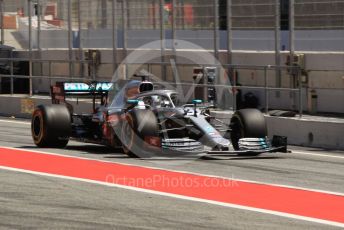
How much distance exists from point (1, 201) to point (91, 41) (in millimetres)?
18700

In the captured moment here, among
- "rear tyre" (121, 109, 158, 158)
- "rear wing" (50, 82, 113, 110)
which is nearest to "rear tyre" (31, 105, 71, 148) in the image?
"rear wing" (50, 82, 113, 110)

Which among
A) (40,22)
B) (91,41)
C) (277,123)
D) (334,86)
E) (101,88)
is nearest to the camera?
(101,88)

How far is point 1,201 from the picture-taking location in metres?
9.82

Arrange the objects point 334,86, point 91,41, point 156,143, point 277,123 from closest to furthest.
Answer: point 156,143 < point 277,123 < point 334,86 < point 91,41

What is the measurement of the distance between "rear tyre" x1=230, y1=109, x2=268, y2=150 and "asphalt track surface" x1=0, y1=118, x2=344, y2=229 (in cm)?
47

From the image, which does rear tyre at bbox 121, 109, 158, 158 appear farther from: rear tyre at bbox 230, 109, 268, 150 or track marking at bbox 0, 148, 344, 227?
rear tyre at bbox 230, 109, 268, 150

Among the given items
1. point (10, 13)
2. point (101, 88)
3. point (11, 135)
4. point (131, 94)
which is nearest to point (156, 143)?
point (131, 94)

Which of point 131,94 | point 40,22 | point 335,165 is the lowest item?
point 335,165

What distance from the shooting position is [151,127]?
13664 mm

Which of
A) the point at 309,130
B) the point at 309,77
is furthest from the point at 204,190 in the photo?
the point at 309,77

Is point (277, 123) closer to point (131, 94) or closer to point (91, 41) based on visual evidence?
point (131, 94)

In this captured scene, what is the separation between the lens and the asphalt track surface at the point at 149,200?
8.50 metres

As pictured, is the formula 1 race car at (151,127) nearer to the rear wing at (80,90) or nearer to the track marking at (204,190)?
the rear wing at (80,90)

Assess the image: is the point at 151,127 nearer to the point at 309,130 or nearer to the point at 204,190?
the point at 204,190
